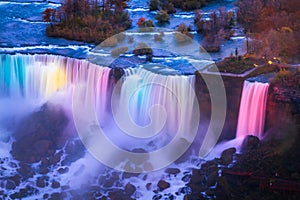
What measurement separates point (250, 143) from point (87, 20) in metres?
15.0

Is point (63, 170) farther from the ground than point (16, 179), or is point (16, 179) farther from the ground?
point (63, 170)

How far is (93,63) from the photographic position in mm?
24484

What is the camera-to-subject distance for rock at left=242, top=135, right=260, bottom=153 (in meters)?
19.3

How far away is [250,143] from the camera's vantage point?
19375mm

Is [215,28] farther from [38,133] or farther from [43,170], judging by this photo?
[43,170]

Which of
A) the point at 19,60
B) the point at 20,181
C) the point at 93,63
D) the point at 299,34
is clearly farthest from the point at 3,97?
the point at 299,34

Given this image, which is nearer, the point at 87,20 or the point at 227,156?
the point at 227,156

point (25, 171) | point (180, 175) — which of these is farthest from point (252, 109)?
point (25, 171)

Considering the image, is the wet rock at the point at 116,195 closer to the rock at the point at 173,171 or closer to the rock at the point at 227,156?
the rock at the point at 173,171

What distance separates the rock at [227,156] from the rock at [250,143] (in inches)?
15.3

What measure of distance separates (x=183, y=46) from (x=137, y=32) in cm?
366

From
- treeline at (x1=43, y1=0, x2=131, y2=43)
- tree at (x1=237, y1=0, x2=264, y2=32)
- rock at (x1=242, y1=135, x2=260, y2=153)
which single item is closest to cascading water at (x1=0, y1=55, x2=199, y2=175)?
rock at (x1=242, y1=135, x2=260, y2=153)

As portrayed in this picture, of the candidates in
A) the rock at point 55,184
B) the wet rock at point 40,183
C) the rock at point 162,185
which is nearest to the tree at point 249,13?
the rock at point 162,185

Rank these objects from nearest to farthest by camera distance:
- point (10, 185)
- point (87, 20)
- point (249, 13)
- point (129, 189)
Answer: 1. point (129, 189)
2. point (10, 185)
3. point (249, 13)
4. point (87, 20)
